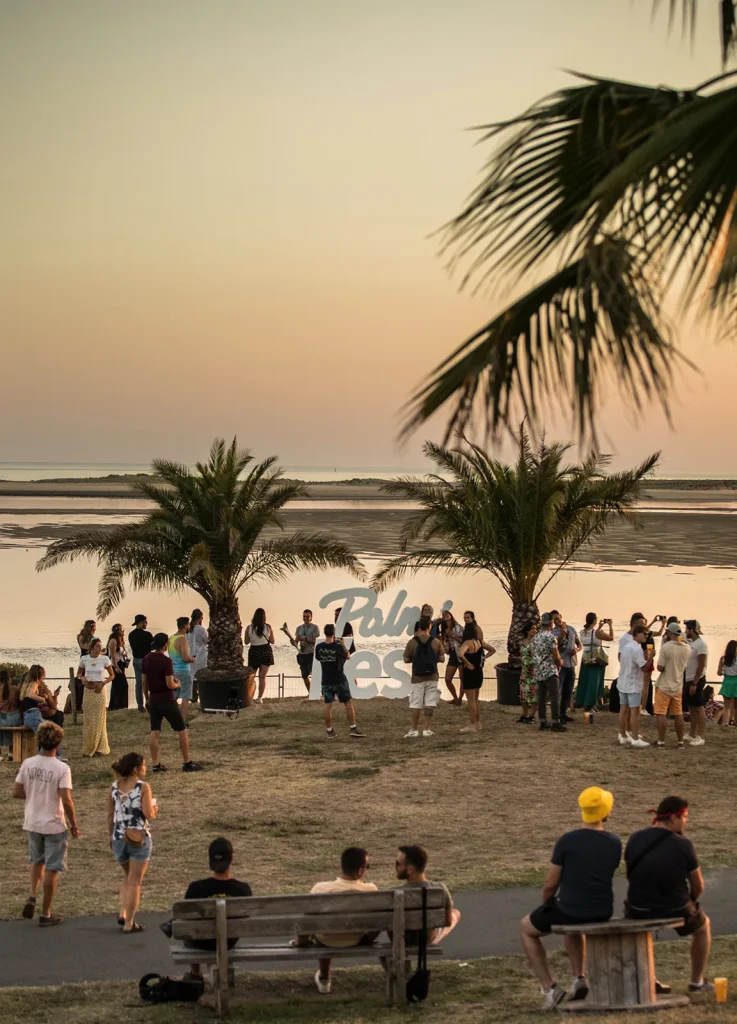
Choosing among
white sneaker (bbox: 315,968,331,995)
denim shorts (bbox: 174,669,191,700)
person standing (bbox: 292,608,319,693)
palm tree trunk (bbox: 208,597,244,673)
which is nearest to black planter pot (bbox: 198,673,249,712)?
palm tree trunk (bbox: 208,597,244,673)

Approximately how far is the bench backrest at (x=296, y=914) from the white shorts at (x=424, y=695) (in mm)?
11020

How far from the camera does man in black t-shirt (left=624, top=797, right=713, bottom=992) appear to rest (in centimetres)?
713

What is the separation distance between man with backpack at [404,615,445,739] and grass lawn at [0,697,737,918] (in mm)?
450

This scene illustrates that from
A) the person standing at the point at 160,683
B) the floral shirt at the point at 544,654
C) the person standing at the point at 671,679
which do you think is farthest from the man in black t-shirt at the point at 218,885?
the floral shirt at the point at 544,654

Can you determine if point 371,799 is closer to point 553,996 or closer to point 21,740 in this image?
point 21,740

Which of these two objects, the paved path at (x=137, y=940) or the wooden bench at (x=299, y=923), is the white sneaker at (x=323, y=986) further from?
the paved path at (x=137, y=940)

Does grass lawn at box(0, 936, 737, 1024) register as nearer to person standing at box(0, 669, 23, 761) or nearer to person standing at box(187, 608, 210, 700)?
person standing at box(0, 669, 23, 761)

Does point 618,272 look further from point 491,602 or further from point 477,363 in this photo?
point 491,602

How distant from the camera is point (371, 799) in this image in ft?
46.7

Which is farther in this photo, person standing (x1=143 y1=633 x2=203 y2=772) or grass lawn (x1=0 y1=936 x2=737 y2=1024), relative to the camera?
person standing (x1=143 y1=633 x2=203 y2=772)

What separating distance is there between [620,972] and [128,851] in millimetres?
4019

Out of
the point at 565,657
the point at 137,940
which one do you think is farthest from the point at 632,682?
the point at 137,940

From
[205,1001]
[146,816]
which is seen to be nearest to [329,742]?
[146,816]

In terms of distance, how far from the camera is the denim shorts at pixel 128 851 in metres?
9.25
